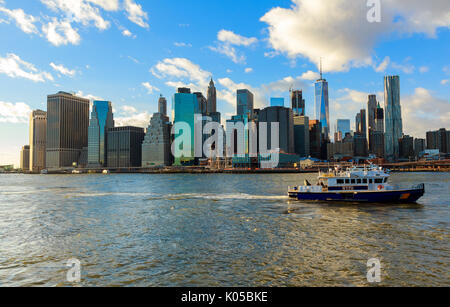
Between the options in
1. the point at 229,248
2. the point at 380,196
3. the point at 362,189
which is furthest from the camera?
the point at 362,189

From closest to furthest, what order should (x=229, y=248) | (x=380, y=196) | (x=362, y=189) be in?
(x=229, y=248)
(x=380, y=196)
(x=362, y=189)

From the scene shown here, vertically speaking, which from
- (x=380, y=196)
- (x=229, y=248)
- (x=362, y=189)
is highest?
(x=362, y=189)

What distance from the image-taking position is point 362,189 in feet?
178

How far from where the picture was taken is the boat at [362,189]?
174 feet

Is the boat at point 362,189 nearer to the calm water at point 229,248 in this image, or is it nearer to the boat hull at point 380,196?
the boat hull at point 380,196

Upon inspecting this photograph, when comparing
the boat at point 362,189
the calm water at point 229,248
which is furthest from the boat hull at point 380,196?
the calm water at point 229,248

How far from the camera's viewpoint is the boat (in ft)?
174

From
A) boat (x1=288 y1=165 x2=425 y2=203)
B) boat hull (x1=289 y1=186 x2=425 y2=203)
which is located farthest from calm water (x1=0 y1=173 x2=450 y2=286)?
boat (x1=288 y1=165 x2=425 y2=203)

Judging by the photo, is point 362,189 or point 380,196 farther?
point 362,189

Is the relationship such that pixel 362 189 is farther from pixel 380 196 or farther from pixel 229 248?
pixel 229 248

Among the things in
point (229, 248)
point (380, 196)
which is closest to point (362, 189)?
→ point (380, 196)

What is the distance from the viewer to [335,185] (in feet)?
183

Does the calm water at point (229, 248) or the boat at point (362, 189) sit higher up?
the boat at point (362, 189)

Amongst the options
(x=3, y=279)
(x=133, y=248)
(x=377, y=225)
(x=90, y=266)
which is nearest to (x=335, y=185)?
(x=377, y=225)
